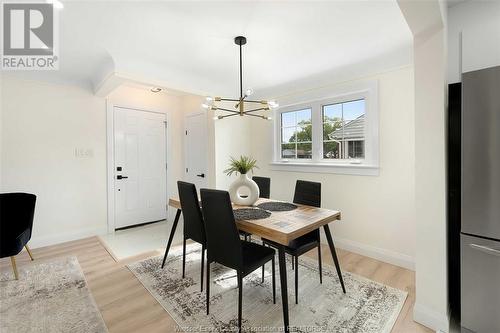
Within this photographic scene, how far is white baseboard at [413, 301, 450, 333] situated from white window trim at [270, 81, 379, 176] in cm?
146

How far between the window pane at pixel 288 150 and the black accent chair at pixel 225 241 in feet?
6.88

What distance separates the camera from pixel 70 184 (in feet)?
11.5

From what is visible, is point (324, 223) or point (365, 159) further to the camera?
point (365, 159)

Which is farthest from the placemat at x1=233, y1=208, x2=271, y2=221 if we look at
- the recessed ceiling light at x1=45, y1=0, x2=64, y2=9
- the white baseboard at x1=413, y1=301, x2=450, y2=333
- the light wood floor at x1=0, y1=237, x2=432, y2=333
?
the recessed ceiling light at x1=45, y1=0, x2=64, y2=9

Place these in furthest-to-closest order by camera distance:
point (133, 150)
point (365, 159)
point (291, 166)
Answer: point (133, 150)
point (291, 166)
point (365, 159)

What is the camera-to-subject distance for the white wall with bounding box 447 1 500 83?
177cm

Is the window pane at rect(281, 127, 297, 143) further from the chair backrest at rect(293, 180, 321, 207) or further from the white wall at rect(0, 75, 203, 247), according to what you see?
the white wall at rect(0, 75, 203, 247)

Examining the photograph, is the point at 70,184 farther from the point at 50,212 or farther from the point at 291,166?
the point at 291,166

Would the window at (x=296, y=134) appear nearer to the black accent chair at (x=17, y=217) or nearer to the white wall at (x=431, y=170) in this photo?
the white wall at (x=431, y=170)

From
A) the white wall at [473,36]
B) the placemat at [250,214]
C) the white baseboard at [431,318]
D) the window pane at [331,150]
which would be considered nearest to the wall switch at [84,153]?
the placemat at [250,214]

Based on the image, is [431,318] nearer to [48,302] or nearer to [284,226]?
[284,226]

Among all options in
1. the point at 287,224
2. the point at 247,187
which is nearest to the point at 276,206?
the point at 247,187

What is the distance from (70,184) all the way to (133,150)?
1.03m

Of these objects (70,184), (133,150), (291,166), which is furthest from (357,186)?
(70,184)
